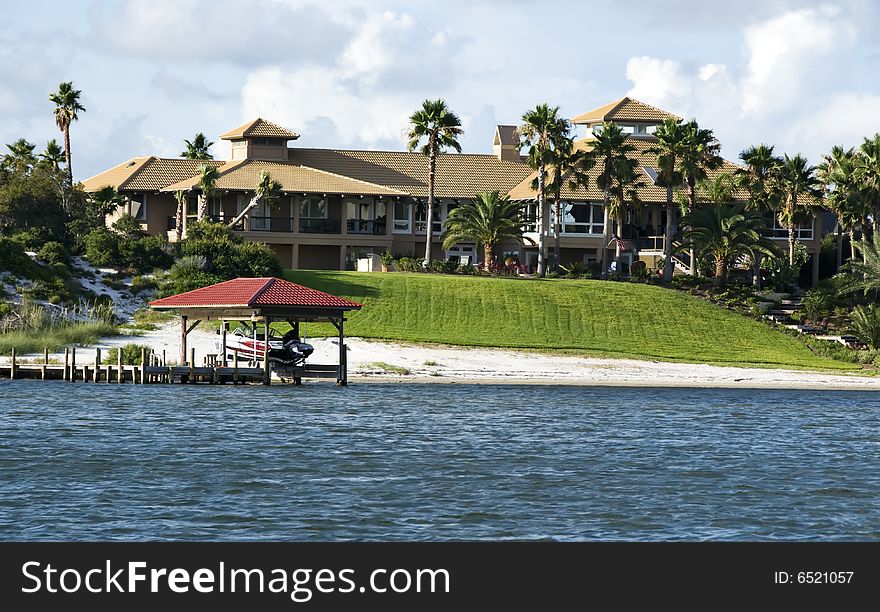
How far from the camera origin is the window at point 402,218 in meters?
86.6

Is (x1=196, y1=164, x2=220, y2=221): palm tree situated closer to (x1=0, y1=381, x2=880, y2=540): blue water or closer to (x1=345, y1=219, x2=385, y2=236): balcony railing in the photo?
(x1=345, y1=219, x2=385, y2=236): balcony railing

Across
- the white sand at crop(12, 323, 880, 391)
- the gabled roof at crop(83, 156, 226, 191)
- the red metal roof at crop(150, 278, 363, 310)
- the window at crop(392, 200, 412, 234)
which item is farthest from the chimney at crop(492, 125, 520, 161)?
the red metal roof at crop(150, 278, 363, 310)

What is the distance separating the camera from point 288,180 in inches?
3280

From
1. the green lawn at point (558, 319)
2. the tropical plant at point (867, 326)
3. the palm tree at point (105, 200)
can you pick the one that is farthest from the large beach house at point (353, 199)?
the tropical plant at point (867, 326)

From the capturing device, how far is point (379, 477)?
31234 mm

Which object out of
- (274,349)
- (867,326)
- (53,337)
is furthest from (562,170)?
(53,337)

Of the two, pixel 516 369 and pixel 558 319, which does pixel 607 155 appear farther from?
pixel 516 369

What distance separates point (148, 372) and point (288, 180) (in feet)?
114

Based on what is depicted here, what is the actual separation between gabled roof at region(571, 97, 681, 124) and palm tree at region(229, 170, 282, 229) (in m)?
23.7

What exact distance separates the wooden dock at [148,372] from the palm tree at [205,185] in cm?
2612

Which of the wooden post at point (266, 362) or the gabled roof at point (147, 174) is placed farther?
the gabled roof at point (147, 174)

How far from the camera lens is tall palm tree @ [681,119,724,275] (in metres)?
77.3

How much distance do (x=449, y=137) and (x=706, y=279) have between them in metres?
16.1

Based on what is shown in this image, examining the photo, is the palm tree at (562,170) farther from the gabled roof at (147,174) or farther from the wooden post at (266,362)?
the wooden post at (266,362)
